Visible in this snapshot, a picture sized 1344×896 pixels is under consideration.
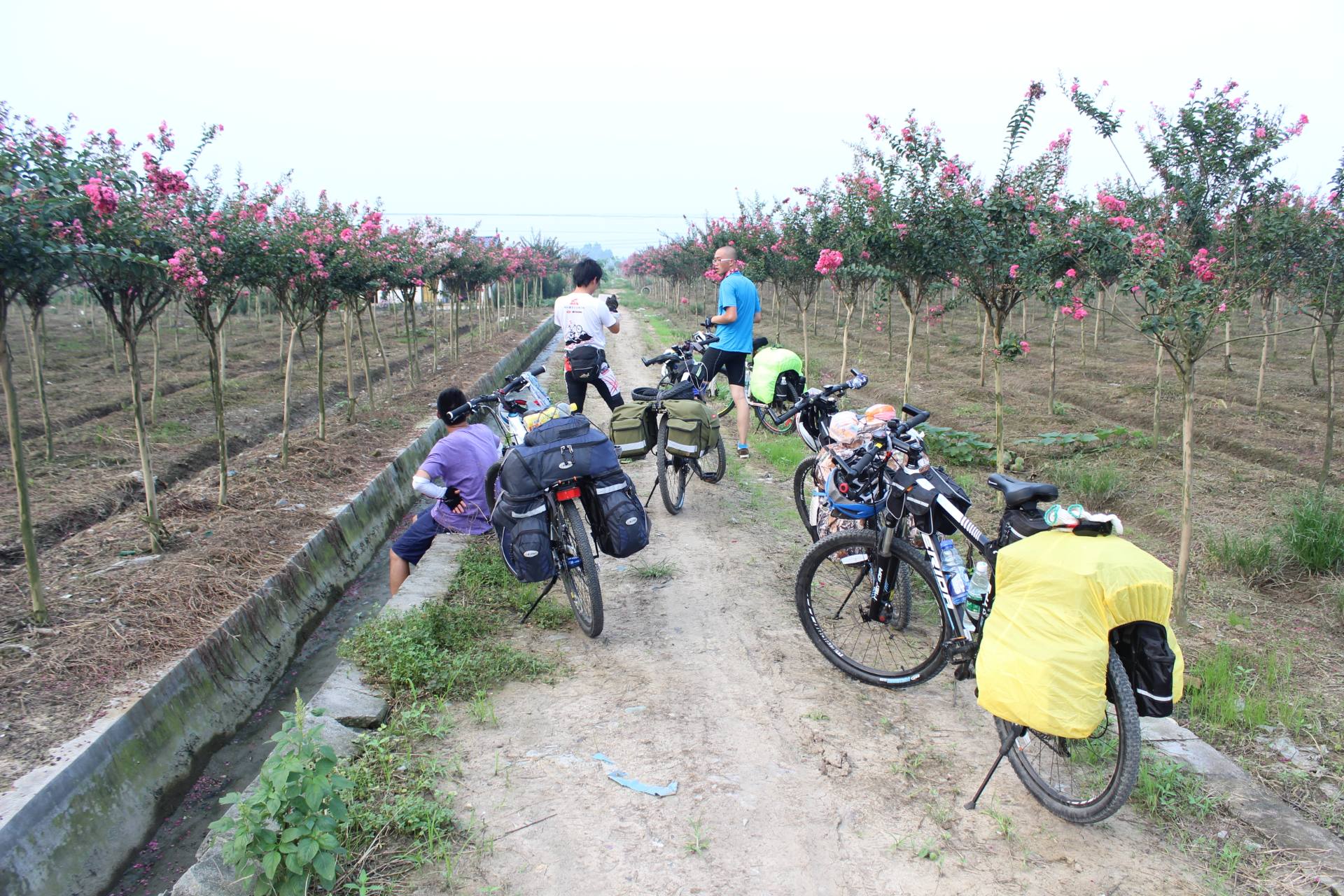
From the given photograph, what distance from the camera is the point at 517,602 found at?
16.2 feet

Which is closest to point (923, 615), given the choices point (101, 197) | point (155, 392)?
point (101, 197)

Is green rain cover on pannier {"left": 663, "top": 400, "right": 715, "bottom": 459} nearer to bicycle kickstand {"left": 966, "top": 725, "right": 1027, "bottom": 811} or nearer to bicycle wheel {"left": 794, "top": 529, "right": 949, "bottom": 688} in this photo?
bicycle wheel {"left": 794, "top": 529, "right": 949, "bottom": 688}

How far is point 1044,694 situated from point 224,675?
430cm

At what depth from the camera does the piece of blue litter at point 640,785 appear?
3.12 m

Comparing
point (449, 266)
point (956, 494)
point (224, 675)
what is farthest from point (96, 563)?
point (449, 266)

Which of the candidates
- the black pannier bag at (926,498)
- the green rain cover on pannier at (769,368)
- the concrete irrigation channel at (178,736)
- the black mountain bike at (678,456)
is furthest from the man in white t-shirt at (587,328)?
the black pannier bag at (926,498)

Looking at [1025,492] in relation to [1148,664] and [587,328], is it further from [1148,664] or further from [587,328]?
[587,328]

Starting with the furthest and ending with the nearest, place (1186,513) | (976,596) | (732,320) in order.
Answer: (732,320) < (1186,513) < (976,596)

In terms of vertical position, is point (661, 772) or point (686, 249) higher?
point (686, 249)

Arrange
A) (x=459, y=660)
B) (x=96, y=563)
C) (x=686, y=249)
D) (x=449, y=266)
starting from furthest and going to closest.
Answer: (x=686, y=249) → (x=449, y=266) → (x=96, y=563) → (x=459, y=660)

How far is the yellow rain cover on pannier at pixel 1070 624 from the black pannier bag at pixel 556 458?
225cm

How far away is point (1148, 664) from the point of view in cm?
261

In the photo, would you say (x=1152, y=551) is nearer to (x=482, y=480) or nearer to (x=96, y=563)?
(x=482, y=480)

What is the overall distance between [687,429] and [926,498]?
271 centimetres
